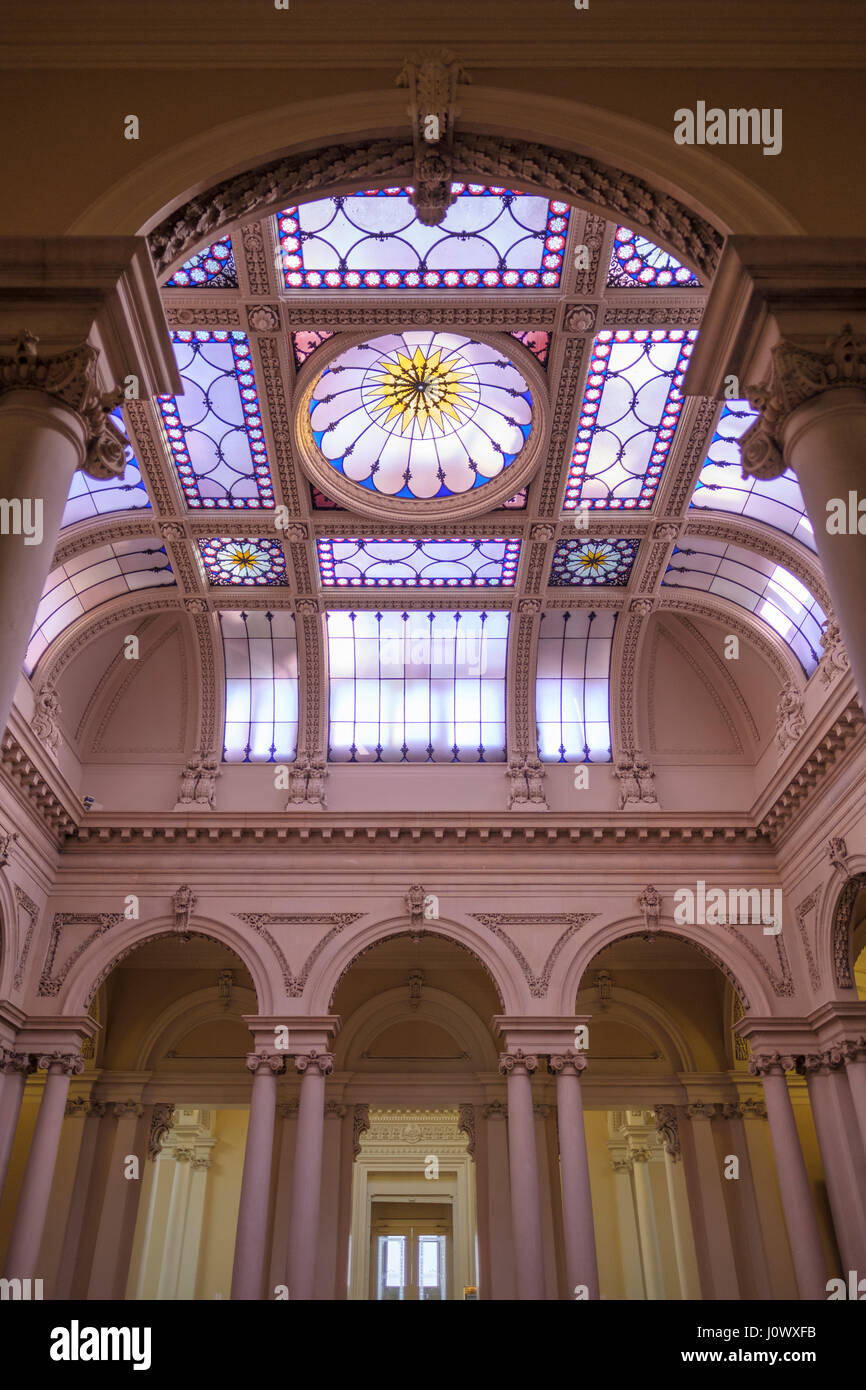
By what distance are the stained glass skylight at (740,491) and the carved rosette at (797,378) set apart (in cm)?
650

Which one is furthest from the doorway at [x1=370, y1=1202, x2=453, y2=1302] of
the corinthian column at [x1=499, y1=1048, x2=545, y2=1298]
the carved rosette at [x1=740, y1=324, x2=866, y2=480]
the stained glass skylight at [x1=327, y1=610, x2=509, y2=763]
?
the carved rosette at [x1=740, y1=324, x2=866, y2=480]

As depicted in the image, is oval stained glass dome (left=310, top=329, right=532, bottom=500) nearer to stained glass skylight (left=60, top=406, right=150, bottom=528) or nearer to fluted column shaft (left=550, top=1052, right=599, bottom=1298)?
stained glass skylight (left=60, top=406, right=150, bottom=528)

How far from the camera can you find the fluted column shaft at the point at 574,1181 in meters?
11.7

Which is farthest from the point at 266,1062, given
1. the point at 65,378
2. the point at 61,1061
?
the point at 65,378

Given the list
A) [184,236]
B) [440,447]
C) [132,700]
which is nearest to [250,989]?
[132,700]

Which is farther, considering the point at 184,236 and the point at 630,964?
the point at 630,964

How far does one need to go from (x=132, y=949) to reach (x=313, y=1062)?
3135 millimetres

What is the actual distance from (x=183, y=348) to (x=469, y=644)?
6652 millimetres

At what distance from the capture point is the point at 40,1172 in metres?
12.5

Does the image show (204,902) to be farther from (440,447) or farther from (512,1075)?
(440,447)

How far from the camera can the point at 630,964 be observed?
685 inches

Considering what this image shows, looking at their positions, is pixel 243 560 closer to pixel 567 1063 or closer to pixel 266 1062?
pixel 266 1062

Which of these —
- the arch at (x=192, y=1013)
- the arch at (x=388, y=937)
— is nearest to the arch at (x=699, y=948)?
the arch at (x=388, y=937)

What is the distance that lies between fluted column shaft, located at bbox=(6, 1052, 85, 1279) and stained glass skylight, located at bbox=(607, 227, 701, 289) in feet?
39.3
